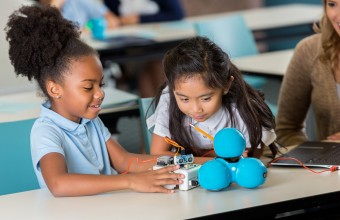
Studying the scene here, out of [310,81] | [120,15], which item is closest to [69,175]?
[310,81]

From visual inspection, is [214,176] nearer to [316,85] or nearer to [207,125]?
[207,125]

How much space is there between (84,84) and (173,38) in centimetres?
240

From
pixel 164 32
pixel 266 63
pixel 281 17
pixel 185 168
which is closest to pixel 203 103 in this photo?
pixel 185 168

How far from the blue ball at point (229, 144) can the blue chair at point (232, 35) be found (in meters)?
2.22

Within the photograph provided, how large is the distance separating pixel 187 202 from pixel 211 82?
493mm

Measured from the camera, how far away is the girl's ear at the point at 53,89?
216 cm

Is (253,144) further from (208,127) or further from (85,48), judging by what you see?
(85,48)

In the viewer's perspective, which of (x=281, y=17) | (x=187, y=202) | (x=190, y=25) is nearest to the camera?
(x=187, y=202)

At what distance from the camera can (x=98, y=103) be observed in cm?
212

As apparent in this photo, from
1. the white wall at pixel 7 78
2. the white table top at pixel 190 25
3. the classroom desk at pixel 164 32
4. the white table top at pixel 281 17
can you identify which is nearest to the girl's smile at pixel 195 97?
the white wall at pixel 7 78

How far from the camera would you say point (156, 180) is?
1.88 m

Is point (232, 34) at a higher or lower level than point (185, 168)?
higher

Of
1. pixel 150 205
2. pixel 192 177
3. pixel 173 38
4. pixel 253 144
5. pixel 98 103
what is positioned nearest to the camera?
pixel 150 205

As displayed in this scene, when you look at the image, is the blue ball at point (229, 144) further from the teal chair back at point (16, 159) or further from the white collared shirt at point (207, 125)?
the teal chair back at point (16, 159)
